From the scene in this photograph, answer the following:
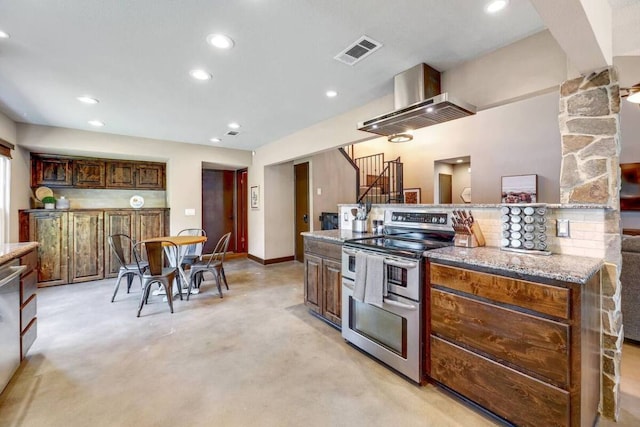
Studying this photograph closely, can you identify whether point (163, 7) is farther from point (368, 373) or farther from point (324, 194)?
point (324, 194)

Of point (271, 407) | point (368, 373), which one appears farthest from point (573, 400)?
point (271, 407)

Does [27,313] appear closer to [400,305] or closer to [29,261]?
[29,261]

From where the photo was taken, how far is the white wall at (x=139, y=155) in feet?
14.2

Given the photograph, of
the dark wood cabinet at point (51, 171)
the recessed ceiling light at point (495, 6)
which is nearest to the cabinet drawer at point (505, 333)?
the recessed ceiling light at point (495, 6)

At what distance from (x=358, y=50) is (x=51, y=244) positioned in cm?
546

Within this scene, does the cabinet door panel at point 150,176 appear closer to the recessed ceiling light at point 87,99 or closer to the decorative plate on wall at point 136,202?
the decorative plate on wall at point 136,202

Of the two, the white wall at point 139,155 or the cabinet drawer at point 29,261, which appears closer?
the cabinet drawer at point 29,261

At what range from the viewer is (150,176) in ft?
18.6

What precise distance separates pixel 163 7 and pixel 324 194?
459 centimetres

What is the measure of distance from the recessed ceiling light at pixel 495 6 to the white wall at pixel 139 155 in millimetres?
5433

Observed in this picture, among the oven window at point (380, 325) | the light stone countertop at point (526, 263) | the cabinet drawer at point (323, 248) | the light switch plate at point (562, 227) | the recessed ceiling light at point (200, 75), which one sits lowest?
the oven window at point (380, 325)

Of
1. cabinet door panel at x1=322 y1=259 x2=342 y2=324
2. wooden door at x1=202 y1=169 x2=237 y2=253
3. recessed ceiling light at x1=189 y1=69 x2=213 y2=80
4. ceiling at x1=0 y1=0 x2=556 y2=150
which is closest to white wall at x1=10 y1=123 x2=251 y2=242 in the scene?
ceiling at x1=0 y1=0 x2=556 y2=150

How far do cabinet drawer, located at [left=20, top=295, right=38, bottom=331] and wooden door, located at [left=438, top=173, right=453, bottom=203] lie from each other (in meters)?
8.00

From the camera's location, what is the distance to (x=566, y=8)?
1341mm
